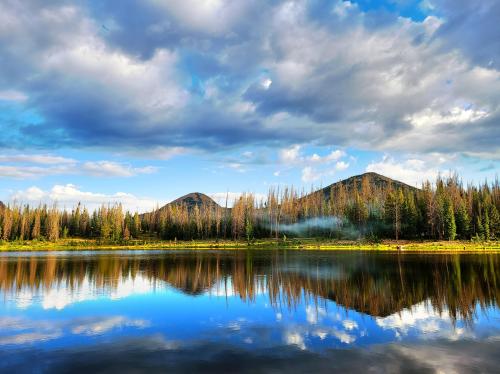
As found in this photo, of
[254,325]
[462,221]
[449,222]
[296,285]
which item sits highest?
[462,221]

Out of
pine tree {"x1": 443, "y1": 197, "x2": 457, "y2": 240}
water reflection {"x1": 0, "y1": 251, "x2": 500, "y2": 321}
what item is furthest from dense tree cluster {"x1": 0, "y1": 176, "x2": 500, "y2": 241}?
water reflection {"x1": 0, "y1": 251, "x2": 500, "y2": 321}

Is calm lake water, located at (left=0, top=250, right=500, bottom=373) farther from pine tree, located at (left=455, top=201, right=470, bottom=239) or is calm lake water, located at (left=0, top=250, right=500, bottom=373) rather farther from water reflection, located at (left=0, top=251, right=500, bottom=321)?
pine tree, located at (left=455, top=201, right=470, bottom=239)

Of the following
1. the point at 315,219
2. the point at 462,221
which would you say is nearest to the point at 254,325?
the point at 462,221

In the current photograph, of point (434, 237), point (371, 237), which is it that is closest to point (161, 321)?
point (371, 237)

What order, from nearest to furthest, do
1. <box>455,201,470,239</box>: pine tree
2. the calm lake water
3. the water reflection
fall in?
the calm lake water → the water reflection → <box>455,201,470,239</box>: pine tree

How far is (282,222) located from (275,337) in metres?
126

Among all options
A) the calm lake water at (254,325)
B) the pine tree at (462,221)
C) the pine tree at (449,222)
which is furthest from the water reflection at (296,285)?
the pine tree at (462,221)

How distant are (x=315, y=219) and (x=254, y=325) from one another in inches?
4566

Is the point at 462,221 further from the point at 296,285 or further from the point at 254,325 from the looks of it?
the point at 254,325

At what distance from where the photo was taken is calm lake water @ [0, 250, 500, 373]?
506 inches

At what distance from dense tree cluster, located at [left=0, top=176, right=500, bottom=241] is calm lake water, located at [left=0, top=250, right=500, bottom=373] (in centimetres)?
7521

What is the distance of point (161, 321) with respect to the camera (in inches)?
747

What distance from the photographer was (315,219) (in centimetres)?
13162

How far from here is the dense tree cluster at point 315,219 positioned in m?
100
